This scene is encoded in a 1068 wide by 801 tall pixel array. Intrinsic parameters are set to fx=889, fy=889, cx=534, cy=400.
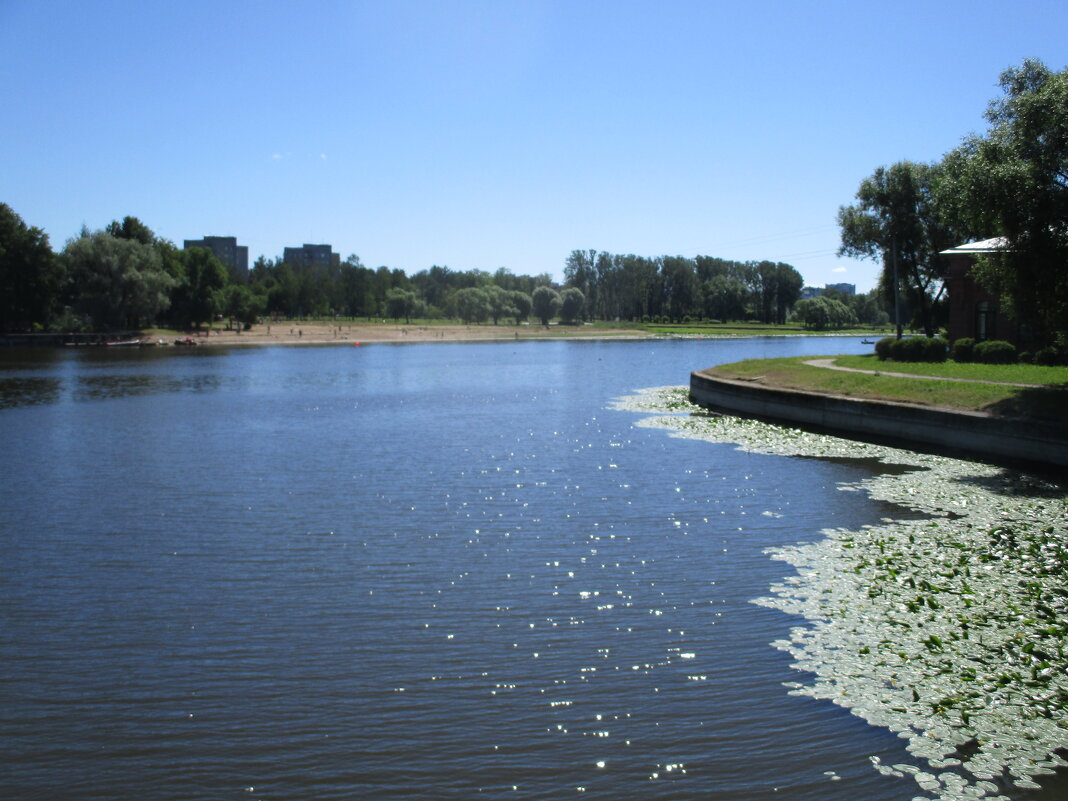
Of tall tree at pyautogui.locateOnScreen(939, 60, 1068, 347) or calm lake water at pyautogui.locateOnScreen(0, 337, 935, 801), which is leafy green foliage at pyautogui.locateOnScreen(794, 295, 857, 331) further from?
calm lake water at pyautogui.locateOnScreen(0, 337, 935, 801)

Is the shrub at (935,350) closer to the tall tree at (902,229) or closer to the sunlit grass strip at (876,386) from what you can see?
the sunlit grass strip at (876,386)

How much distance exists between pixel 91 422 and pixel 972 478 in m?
27.4

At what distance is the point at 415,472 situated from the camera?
2069 centimetres

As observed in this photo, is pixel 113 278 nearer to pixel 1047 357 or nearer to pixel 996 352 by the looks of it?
pixel 996 352

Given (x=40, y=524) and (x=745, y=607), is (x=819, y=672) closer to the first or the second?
(x=745, y=607)

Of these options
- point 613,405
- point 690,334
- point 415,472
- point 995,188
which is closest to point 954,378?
point 995,188

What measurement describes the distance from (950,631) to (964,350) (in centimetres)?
3180

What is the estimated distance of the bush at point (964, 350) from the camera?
124 feet

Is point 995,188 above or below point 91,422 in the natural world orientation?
above

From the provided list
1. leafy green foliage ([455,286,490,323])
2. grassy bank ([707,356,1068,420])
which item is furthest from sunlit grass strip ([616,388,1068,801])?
leafy green foliage ([455,286,490,323])

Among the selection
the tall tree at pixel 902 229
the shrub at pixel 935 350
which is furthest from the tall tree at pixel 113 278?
the shrub at pixel 935 350

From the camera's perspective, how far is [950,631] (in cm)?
998

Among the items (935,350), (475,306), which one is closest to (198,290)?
(475,306)

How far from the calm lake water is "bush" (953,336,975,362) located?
19726 mm
